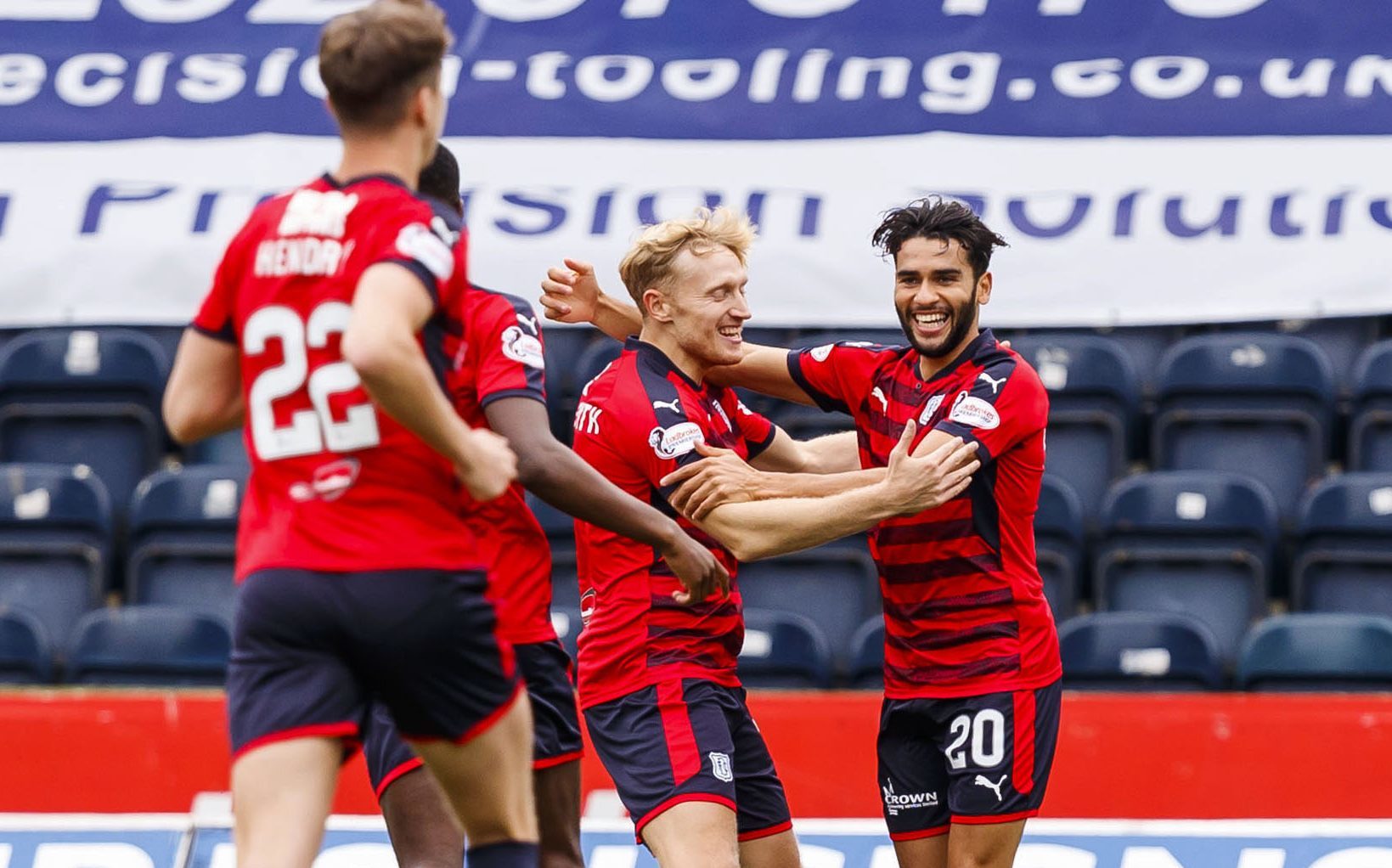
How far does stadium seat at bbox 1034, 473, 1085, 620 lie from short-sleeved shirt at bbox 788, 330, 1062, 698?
2.57m

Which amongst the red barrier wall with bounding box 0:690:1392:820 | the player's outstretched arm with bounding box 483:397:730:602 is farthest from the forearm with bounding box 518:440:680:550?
the red barrier wall with bounding box 0:690:1392:820

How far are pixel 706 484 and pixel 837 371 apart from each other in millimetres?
745

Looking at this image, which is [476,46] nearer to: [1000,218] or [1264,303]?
[1000,218]

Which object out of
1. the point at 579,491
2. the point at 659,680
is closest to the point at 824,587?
the point at 659,680

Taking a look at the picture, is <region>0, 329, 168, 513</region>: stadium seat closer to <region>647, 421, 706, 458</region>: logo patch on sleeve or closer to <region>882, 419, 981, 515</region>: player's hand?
<region>647, 421, 706, 458</region>: logo patch on sleeve

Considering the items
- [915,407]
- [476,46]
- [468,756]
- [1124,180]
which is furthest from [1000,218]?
[468,756]

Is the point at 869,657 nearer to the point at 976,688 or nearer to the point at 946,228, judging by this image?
the point at 976,688

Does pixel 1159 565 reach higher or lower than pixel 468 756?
higher

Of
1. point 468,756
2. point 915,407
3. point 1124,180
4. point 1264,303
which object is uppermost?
point 1124,180

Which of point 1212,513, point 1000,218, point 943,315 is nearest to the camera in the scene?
point 943,315

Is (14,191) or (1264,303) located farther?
(14,191)

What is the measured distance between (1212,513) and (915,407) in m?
3.01

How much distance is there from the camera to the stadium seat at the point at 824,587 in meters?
7.72

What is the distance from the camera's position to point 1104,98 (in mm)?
8320
